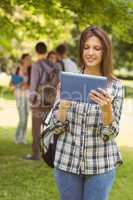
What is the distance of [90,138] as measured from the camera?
417cm

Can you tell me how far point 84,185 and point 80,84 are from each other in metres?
0.79

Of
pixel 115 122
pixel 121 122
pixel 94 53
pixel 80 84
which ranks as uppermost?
pixel 94 53

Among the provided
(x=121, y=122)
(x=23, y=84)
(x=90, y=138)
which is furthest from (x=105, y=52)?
(x=121, y=122)

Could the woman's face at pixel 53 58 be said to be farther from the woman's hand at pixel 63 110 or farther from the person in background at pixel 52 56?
the woman's hand at pixel 63 110

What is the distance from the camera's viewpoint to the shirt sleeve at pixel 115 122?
411 cm

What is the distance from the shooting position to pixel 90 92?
3.97m

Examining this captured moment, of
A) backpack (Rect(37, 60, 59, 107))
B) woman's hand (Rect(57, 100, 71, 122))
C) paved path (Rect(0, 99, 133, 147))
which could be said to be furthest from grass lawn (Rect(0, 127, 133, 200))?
woman's hand (Rect(57, 100, 71, 122))

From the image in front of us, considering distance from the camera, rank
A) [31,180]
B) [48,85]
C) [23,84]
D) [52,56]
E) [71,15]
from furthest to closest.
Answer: [23,84] → [71,15] → [52,56] → [48,85] → [31,180]

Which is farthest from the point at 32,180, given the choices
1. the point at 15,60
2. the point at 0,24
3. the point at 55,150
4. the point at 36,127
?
the point at 15,60

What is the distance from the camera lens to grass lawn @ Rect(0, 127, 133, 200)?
7.73 metres

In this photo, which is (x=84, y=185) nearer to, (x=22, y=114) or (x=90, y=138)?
(x=90, y=138)

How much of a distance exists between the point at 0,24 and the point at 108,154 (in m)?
7.18

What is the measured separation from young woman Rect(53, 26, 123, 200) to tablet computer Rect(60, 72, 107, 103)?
8 cm

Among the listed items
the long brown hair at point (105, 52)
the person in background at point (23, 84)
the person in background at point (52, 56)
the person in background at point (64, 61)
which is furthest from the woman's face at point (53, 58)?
the long brown hair at point (105, 52)
